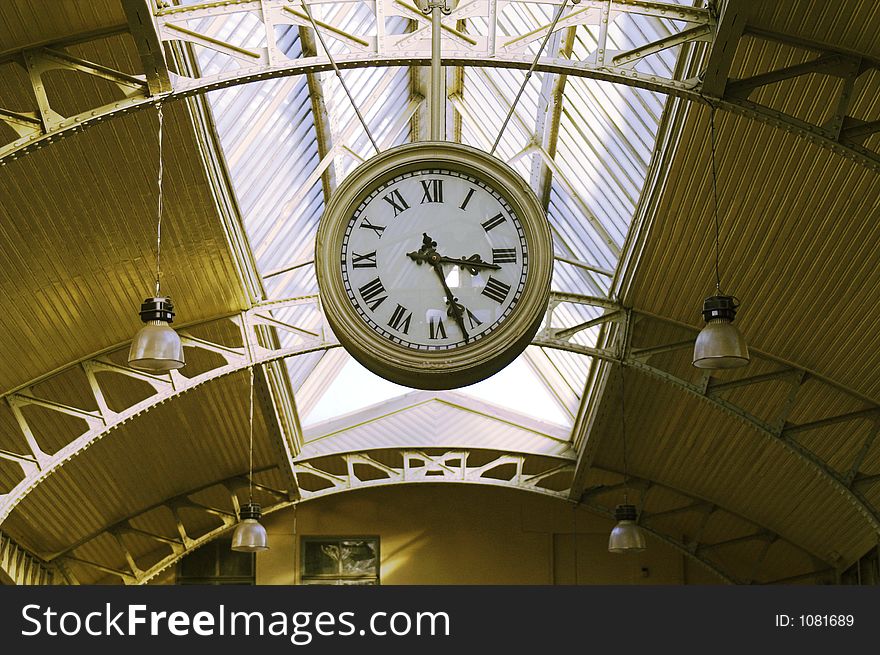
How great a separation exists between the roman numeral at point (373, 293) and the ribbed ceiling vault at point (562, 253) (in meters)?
5.53

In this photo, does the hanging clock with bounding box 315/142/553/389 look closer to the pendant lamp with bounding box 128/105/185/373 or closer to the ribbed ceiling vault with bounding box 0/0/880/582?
the pendant lamp with bounding box 128/105/185/373

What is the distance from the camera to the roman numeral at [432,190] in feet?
22.8

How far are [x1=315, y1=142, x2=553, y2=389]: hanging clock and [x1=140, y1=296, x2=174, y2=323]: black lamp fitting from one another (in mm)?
4418

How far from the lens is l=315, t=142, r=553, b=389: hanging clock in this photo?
21.7 ft

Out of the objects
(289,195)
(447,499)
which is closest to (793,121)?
(289,195)

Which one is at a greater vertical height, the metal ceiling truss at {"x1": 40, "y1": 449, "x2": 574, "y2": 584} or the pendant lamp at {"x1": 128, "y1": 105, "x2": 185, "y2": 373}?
the metal ceiling truss at {"x1": 40, "y1": 449, "x2": 574, "y2": 584}

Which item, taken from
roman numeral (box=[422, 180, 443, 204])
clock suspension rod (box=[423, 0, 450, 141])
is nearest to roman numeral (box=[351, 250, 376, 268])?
roman numeral (box=[422, 180, 443, 204])

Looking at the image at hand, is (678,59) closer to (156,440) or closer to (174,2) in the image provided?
(174,2)

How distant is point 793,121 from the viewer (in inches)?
407

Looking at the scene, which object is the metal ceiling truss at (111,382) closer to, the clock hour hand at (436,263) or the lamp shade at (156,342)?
the lamp shade at (156,342)

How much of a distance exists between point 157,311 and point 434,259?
4.86 meters

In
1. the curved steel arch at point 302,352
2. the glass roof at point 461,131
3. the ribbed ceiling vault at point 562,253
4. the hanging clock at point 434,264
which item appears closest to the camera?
the hanging clock at point 434,264

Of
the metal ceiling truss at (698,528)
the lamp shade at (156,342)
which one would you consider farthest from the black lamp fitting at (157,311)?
the metal ceiling truss at (698,528)

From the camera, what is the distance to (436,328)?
667cm
